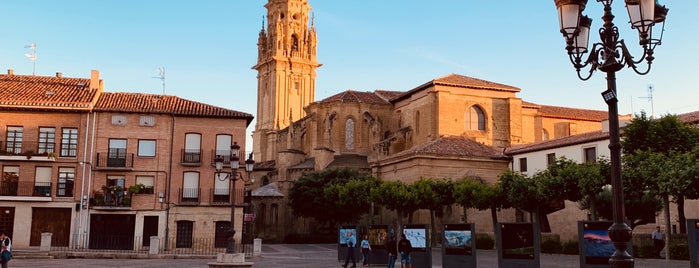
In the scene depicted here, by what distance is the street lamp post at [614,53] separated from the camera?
8.30 metres

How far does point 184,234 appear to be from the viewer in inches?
1439

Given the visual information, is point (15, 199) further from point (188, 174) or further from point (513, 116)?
point (513, 116)

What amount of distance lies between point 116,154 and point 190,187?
415 cm

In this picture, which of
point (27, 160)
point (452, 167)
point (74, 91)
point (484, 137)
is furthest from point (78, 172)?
point (484, 137)

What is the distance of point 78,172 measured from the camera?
35.5m

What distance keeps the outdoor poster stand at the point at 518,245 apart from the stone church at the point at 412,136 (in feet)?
94.7

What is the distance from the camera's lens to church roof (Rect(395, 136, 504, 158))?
45.6 m

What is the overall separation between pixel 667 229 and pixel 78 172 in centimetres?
2738

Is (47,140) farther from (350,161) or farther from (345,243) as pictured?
(350,161)

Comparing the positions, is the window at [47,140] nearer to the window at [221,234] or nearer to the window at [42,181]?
the window at [42,181]

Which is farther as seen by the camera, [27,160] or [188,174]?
[188,174]

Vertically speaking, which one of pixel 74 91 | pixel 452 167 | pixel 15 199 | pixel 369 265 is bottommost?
pixel 369 265

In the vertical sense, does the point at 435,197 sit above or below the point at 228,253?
above

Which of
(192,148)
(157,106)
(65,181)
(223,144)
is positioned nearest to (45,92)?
(65,181)
